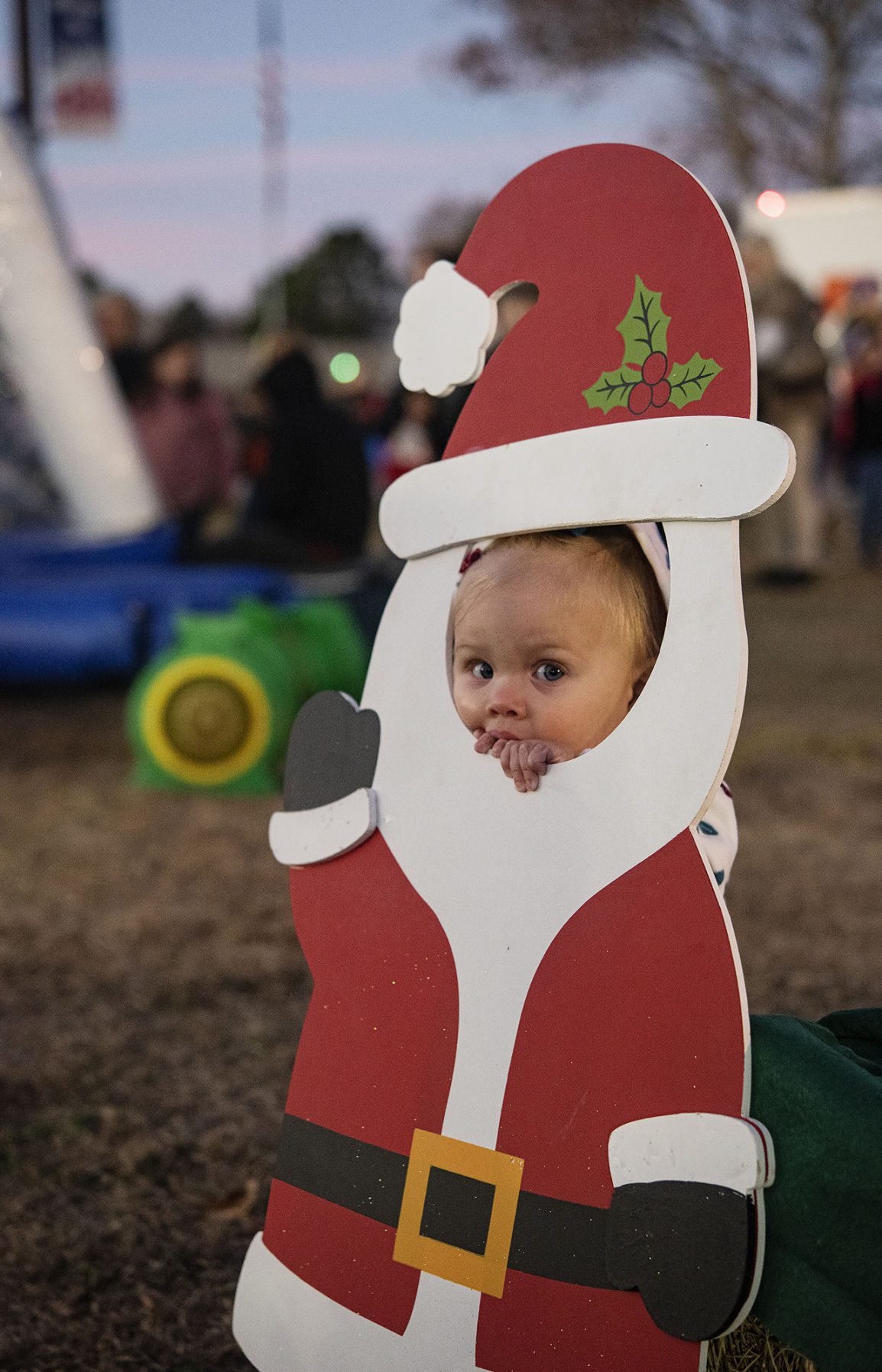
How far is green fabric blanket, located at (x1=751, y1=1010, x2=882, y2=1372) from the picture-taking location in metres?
1.01

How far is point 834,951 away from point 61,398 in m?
3.66

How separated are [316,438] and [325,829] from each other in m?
3.87

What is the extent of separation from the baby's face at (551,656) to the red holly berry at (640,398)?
158 mm

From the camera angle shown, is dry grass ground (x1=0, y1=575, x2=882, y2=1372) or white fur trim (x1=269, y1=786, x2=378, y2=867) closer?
white fur trim (x1=269, y1=786, x2=378, y2=867)

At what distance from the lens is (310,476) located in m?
5.11

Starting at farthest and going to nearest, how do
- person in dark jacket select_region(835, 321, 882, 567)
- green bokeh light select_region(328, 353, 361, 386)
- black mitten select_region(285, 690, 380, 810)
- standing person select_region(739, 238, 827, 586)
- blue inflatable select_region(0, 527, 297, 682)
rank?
person in dark jacket select_region(835, 321, 882, 567), green bokeh light select_region(328, 353, 361, 386), standing person select_region(739, 238, 827, 586), blue inflatable select_region(0, 527, 297, 682), black mitten select_region(285, 690, 380, 810)

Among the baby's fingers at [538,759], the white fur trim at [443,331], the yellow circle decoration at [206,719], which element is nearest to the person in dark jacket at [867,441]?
the yellow circle decoration at [206,719]

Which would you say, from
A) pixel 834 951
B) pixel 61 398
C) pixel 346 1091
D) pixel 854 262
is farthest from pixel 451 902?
pixel 854 262

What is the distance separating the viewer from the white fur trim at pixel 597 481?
3.71 ft

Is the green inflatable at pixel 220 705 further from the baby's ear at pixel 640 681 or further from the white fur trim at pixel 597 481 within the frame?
the baby's ear at pixel 640 681

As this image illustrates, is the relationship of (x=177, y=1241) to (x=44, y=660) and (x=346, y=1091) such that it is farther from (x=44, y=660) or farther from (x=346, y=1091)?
(x=44, y=660)

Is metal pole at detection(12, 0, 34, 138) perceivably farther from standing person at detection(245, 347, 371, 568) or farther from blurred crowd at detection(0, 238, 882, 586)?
standing person at detection(245, 347, 371, 568)

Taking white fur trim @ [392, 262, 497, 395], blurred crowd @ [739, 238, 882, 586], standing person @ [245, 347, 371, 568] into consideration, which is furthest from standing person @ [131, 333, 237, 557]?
white fur trim @ [392, 262, 497, 395]

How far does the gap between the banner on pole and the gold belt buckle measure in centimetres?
908
